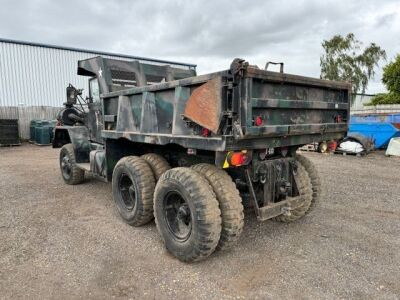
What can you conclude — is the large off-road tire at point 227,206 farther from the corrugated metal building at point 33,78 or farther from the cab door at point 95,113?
the corrugated metal building at point 33,78

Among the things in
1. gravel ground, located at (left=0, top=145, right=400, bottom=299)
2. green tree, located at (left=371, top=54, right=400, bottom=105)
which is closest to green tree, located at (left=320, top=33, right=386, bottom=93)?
green tree, located at (left=371, top=54, right=400, bottom=105)

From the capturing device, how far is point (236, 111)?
127 inches

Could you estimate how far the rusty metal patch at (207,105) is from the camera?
3.28m

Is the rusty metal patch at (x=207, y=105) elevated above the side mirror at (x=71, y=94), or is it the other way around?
the side mirror at (x=71, y=94)

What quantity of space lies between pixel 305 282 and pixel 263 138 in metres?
1.54

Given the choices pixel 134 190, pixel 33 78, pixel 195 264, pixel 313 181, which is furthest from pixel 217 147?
pixel 33 78

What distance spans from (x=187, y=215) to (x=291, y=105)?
5.78ft

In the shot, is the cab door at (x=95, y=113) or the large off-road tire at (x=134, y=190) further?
the cab door at (x=95, y=113)

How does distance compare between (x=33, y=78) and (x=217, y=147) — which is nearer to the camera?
(x=217, y=147)

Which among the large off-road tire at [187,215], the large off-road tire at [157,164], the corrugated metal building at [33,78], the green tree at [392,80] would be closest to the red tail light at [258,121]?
the large off-road tire at [187,215]

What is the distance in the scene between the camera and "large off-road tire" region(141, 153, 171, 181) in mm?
4613

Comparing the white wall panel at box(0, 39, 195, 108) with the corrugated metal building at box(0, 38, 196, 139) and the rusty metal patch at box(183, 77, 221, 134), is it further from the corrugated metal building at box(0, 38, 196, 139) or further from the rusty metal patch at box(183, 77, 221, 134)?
the rusty metal patch at box(183, 77, 221, 134)

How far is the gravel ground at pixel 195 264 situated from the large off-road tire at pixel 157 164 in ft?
2.81

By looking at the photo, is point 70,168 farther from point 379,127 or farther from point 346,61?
point 346,61
